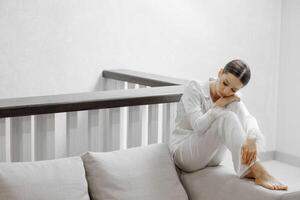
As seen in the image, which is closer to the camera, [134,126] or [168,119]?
[134,126]

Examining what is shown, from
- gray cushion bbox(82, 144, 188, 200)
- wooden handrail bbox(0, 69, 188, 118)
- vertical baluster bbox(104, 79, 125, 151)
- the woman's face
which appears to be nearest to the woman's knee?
the woman's face

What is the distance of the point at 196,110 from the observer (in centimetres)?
313

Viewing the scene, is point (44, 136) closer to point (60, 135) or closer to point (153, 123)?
point (153, 123)

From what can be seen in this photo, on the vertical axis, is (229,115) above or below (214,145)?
above

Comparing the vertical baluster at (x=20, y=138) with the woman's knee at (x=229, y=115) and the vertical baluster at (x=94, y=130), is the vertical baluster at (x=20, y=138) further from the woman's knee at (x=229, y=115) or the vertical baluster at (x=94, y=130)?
the woman's knee at (x=229, y=115)

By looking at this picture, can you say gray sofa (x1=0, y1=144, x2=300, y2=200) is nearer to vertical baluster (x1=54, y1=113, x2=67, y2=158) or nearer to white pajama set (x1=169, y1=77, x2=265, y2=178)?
white pajama set (x1=169, y1=77, x2=265, y2=178)

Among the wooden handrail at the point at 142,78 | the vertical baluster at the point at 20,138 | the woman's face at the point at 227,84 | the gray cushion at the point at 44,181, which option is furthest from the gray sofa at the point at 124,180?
the wooden handrail at the point at 142,78

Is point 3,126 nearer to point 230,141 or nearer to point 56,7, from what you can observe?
point 230,141

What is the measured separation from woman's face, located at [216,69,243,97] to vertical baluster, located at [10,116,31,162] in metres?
0.94

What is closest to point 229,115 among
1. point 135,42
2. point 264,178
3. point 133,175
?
point 264,178

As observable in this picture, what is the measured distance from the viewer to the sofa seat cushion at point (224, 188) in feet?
9.16

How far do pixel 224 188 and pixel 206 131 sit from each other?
0.30 m

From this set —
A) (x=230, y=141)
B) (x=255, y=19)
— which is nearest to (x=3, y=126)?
(x=230, y=141)

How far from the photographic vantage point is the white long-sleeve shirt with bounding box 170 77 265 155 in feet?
10.0
